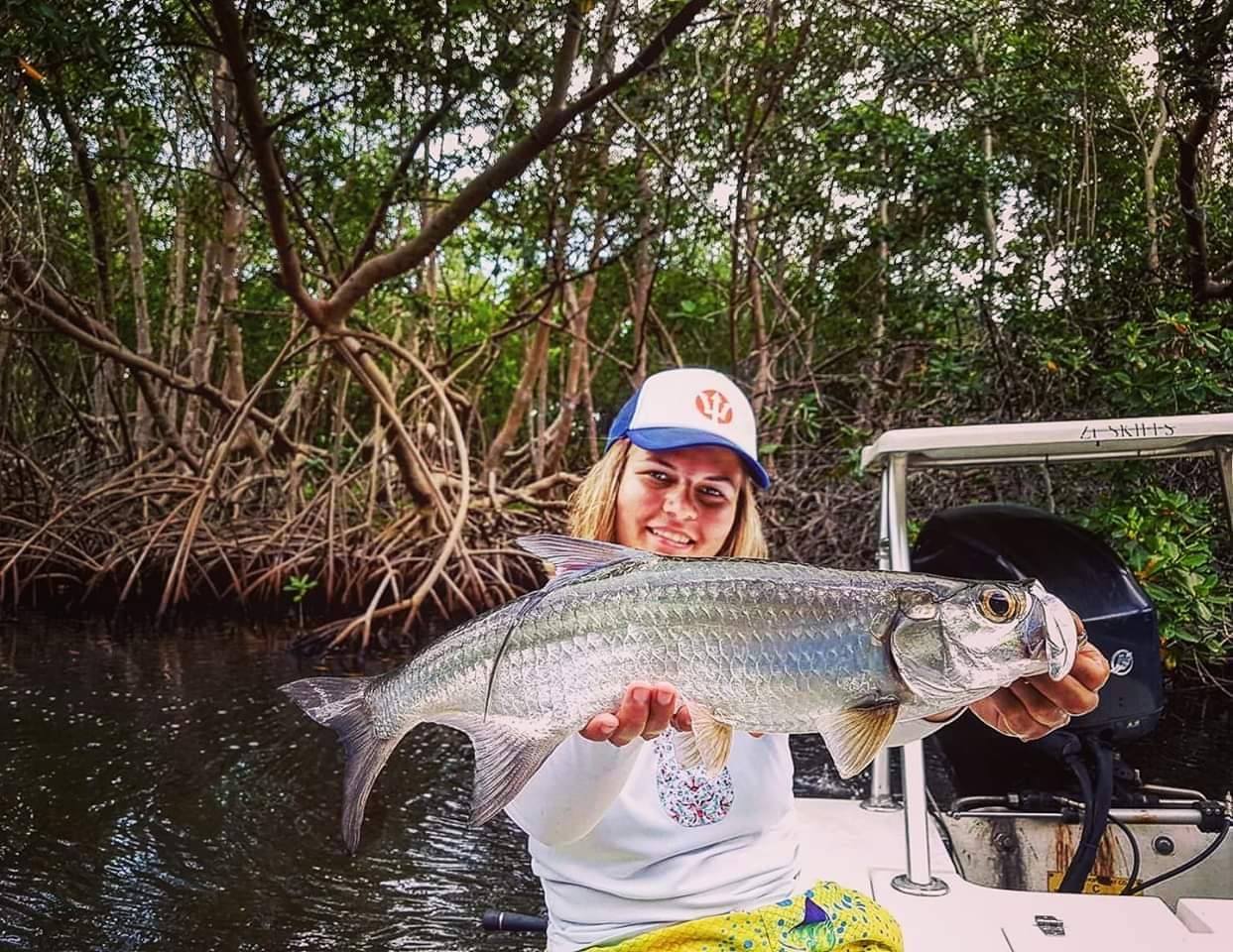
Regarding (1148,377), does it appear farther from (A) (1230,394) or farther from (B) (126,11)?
(B) (126,11)

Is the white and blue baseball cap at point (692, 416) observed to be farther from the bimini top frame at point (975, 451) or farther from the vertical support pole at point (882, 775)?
the vertical support pole at point (882, 775)

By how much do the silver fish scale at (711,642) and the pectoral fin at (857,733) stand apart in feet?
0.07

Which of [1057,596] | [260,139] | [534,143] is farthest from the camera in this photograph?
[534,143]

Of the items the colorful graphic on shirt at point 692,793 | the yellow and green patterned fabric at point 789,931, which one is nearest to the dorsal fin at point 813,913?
the yellow and green patterned fabric at point 789,931

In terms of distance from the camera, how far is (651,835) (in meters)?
2.08

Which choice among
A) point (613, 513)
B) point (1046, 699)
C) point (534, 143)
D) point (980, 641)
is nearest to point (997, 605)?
point (980, 641)

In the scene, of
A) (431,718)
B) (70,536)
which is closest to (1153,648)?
(431,718)

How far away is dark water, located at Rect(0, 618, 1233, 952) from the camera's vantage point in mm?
4785

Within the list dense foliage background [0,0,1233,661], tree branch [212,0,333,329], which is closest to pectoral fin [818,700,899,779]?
dense foliage background [0,0,1233,661]

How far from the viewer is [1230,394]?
687 cm

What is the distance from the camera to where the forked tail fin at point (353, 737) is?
2.15 m

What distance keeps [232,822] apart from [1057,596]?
14.9ft

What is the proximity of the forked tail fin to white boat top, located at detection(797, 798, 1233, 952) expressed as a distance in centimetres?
149

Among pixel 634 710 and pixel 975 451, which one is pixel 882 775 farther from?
pixel 634 710
